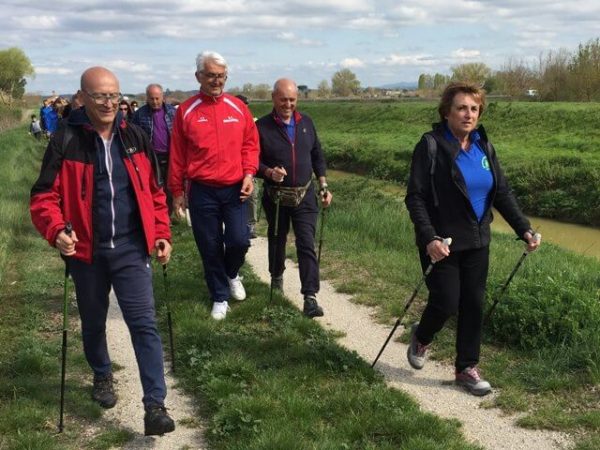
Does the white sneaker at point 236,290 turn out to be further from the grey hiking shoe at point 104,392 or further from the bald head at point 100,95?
the bald head at point 100,95

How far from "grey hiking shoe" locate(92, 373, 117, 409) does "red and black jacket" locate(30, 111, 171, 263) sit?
1.08 m

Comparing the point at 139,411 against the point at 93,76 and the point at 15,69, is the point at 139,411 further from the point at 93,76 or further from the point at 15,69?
the point at 15,69

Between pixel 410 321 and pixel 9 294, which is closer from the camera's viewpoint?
pixel 410 321

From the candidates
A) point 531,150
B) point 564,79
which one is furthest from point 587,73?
point 531,150

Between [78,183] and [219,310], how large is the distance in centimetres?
268

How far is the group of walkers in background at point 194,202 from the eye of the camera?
381 cm

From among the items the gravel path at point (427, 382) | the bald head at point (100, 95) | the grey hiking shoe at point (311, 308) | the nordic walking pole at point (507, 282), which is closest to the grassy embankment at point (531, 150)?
the gravel path at point (427, 382)

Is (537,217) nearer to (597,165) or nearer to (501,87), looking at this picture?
(597,165)

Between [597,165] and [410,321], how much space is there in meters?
12.4

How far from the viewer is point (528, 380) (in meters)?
4.74

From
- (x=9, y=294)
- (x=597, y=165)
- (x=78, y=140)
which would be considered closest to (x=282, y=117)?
(x=78, y=140)

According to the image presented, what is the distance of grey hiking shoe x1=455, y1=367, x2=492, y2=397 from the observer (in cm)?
458

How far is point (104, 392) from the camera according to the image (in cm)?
446

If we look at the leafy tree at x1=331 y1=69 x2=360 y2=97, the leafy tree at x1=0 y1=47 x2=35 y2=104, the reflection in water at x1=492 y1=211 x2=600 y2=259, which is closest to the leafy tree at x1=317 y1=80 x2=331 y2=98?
the leafy tree at x1=331 y1=69 x2=360 y2=97
